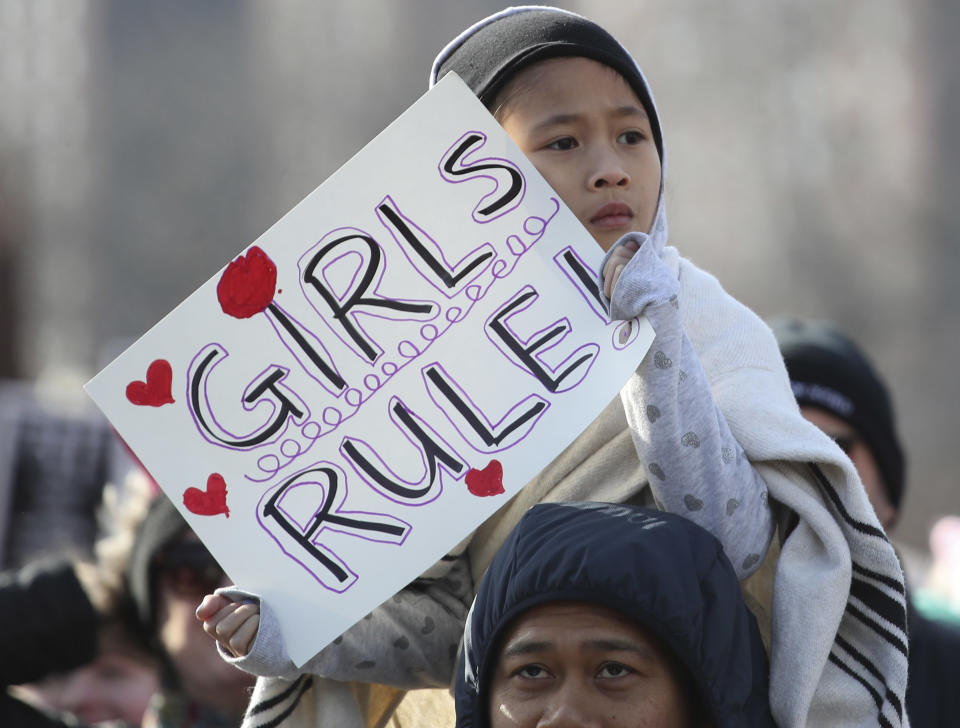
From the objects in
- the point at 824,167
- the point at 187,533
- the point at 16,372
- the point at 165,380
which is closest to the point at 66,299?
the point at 16,372

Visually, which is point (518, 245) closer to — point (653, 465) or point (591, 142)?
point (591, 142)

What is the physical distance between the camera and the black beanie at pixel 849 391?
3719 mm

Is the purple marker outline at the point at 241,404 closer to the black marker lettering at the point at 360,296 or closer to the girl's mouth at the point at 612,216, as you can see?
the black marker lettering at the point at 360,296

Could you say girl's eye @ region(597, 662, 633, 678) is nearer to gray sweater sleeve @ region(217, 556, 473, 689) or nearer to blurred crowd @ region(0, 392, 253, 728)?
gray sweater sleeve @ region(217, 556, 473, 689)

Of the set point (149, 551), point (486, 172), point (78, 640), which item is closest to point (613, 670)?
point (486, 172)

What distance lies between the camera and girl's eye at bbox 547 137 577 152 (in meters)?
2.30

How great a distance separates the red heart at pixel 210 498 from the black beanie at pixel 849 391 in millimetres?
1843

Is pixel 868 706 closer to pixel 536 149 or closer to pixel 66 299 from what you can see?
pixel 536 149

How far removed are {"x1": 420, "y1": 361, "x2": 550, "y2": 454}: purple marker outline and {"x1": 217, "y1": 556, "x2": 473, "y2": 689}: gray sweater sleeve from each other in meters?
0.28

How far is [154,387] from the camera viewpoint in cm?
223

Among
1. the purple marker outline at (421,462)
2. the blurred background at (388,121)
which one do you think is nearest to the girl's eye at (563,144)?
the purple marker outline at (421,462)

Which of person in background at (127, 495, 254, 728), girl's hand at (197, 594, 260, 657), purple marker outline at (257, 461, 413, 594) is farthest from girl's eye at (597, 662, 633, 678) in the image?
person in background at (127, 495, 254, 728)

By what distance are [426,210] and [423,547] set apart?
0.49 metres

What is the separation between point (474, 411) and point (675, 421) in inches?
11.4
